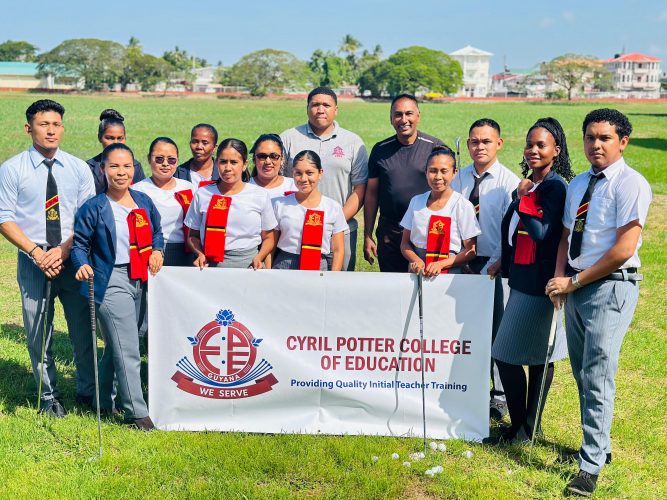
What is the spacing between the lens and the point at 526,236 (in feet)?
16.0

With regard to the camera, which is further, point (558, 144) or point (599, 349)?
point (558, 144)

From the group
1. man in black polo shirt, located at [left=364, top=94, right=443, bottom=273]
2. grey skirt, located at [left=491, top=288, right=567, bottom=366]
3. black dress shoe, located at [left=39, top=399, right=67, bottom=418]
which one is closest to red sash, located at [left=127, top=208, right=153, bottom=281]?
black dress shoe, located at [left=39, top=399, right=67, bottom=418]

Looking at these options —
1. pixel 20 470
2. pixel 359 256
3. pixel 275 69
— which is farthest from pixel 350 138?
pixel 275 69

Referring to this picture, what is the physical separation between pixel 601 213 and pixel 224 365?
2850mm

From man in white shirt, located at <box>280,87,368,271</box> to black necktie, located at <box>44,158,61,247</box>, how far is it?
7.11 feet

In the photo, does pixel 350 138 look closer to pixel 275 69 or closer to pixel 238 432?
pixel 238 432

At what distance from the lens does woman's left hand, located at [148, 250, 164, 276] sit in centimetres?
523

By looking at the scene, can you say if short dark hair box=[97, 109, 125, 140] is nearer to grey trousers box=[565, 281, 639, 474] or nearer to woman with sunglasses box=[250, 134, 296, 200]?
woman with sunglasses box=[250, 134, 296, 200]

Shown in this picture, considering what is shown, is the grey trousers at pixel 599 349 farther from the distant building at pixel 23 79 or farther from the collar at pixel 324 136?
the distant building at pixel 23 79

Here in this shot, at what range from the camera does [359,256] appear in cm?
1144

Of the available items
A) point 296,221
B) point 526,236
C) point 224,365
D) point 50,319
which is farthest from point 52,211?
point 526,236

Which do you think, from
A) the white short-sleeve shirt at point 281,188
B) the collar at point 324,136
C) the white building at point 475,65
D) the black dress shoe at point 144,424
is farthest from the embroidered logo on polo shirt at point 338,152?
the white building at point 475,65

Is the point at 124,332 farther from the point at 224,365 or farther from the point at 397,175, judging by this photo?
the point at 397,175

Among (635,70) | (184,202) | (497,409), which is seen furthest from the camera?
(635,70)
